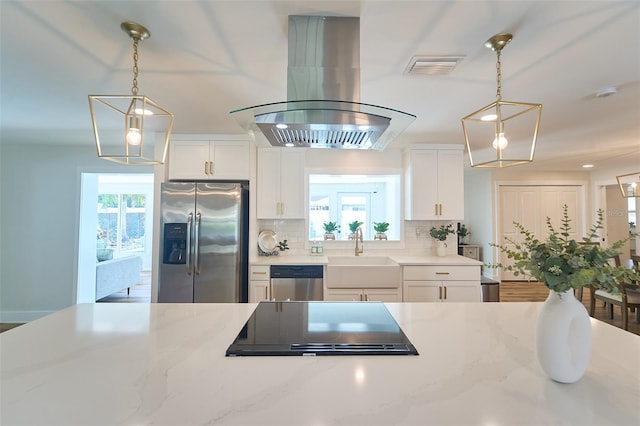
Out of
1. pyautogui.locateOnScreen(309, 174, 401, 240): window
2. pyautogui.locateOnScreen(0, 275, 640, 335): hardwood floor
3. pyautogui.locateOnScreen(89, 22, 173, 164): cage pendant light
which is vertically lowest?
pyautogui.locateOnScreen(0, 275, 640, 335): hardwood floor

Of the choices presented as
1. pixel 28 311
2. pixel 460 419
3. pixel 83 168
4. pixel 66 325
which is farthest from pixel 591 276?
pixel 28 311

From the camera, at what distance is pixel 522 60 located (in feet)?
6.00

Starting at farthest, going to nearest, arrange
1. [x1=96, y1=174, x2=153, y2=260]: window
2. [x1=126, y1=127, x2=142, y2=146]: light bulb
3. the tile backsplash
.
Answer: [x1=96, y1=174, x2=153, y2=260]: window, the tile backsplash, [x1=126, y1=127, x2=142, y2=146]: light bulb

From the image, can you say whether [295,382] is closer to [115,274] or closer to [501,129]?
[501,129]

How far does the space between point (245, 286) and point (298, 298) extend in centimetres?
60

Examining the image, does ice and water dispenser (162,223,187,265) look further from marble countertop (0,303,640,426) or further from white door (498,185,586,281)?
white door (498,185,586,281)

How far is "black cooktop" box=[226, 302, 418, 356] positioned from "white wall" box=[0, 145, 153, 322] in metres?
3.50

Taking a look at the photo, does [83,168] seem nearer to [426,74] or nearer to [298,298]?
[298,298]

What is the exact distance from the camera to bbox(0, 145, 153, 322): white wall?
3.92 metres

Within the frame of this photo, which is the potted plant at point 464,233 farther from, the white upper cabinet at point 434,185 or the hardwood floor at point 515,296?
the white upper cabinet at point 434,185

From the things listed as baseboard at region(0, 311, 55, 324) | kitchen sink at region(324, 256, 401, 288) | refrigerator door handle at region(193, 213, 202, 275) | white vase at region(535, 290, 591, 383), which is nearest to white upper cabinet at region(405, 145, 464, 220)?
kitchen sink at region(324, 256, 401, 288)

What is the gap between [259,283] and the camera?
3.10 meters

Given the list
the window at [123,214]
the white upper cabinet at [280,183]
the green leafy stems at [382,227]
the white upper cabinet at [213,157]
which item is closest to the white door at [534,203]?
the green leafy stems at [382,227]

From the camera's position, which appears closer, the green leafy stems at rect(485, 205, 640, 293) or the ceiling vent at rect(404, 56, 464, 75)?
the green leafy stems at rect(485, 205, 640, 293)
